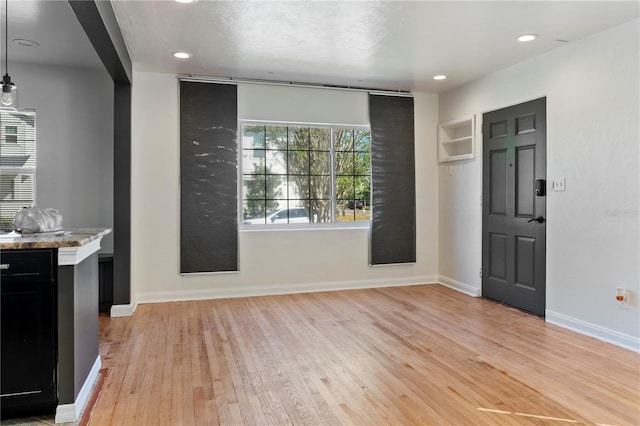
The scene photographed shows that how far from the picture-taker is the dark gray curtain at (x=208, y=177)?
502 centimetres

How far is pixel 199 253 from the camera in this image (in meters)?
5.08

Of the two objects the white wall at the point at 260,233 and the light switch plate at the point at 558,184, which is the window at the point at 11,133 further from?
the light switch plate at the point at 558,184

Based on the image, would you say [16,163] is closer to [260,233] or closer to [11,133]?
[11,133]

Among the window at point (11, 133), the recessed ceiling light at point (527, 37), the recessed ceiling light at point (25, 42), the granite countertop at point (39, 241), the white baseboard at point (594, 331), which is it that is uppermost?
the recessed ceiling light at point (25, 42)

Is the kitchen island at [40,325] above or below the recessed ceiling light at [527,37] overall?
below

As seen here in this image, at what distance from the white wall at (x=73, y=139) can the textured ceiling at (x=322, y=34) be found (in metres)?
0.22

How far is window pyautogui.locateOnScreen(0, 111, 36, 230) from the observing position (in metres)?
4.72

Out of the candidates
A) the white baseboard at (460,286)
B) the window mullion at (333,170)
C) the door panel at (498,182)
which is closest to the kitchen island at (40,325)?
the window mullion at (333,170)

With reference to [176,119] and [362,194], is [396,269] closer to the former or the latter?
[362,194]

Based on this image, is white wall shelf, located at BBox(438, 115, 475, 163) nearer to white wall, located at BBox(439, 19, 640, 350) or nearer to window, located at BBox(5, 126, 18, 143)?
white wall, located at BBox(439, 19, 640, 350)

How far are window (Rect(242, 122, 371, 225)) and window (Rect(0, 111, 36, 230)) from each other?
7.36ft

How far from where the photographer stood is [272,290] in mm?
5391

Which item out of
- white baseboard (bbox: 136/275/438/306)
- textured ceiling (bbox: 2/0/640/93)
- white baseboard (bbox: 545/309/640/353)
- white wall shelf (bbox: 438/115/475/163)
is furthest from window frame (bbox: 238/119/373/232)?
white baseboard (bbox: 545/309/640/353)

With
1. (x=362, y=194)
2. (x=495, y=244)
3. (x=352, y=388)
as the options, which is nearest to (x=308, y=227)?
(x=362, y=194)
